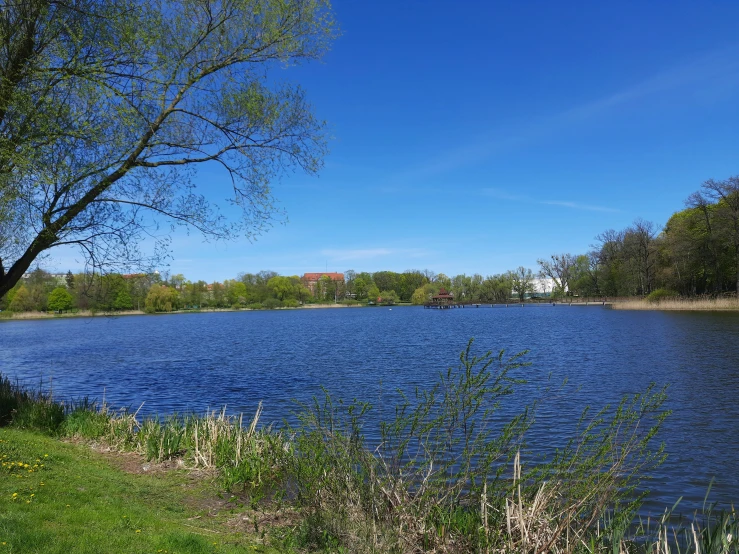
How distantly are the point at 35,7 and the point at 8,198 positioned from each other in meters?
3.95

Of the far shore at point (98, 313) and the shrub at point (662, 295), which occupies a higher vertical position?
the shrub at point (662, 295)

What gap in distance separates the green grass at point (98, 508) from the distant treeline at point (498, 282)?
19.4 ft

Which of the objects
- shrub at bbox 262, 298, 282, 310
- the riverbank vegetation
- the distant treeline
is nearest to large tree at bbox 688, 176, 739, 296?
the distant treeline

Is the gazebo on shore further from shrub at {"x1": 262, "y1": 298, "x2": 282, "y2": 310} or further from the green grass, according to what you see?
the green grass

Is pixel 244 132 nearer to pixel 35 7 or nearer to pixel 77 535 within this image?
pixel 35 7

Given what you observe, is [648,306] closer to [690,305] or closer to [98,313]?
[690,305]

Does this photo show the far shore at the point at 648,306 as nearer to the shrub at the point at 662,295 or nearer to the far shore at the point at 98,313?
the far shore at the point at 98,313

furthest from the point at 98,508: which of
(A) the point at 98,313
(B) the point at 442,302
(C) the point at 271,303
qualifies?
(C) the point at 271,303

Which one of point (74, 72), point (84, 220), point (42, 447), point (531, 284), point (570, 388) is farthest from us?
point (531, 284)

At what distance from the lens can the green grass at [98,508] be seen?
564cm

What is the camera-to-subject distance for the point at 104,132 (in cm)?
1155

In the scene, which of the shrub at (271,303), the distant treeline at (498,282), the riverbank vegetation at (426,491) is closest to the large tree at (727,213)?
the distant treeline at (498,282)

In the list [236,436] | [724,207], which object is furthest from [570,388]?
[724,207]

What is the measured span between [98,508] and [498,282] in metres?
154
